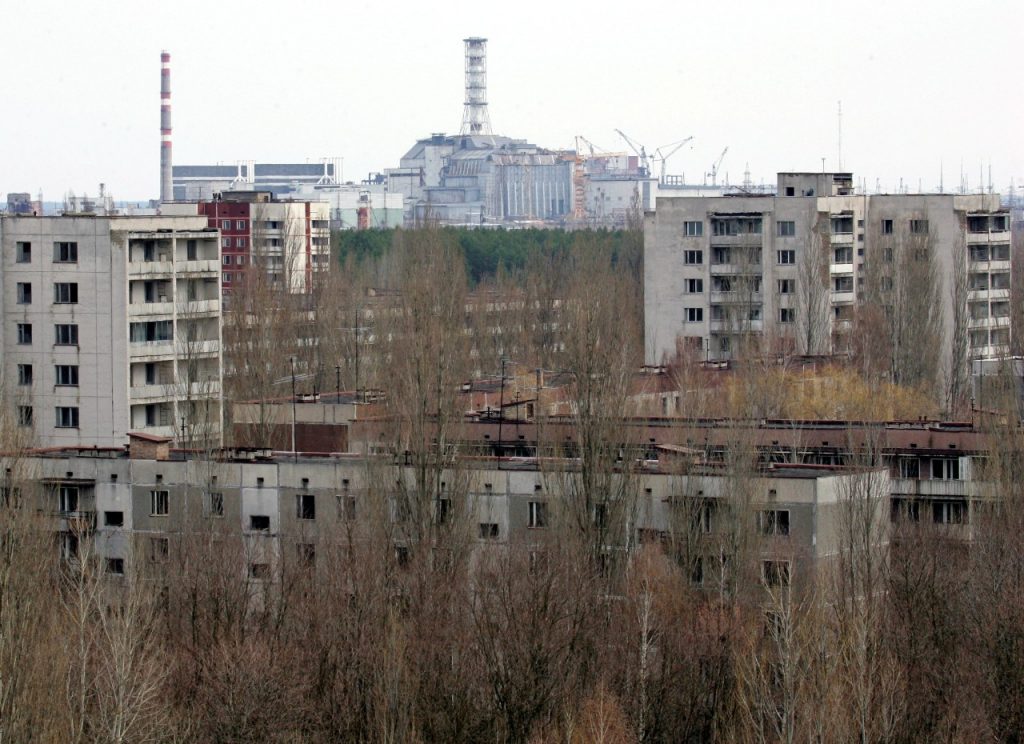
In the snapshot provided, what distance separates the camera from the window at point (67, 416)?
23.1 metres

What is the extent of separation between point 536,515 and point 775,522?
6.63 feet

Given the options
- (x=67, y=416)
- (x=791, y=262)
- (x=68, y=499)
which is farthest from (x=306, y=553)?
(x=791, y=262)

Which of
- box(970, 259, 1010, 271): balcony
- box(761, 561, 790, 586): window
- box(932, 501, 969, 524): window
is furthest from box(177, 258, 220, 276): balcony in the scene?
box(970, 259, 1010, 271): balcony

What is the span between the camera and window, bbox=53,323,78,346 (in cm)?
2328

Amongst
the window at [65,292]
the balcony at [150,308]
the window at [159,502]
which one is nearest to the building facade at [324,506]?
the window at [159,502]

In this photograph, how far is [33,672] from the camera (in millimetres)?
14016

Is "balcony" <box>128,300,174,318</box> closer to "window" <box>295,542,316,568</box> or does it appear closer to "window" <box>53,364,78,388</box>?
"window" <box>53,364,78,388</box>

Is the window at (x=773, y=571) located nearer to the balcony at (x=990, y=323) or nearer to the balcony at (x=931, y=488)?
the balcony at (x=931, y=488)

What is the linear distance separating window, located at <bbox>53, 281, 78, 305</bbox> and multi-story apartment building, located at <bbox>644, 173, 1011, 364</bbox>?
36.8 feet

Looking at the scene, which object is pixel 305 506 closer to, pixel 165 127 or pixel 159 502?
pixel 159 502

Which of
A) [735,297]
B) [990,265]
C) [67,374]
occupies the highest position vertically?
[990,265]

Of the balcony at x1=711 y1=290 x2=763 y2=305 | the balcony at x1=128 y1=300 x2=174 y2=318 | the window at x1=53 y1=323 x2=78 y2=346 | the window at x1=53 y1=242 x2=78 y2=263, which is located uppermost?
the window at x1=53 y1=242 x2=78 y2=263

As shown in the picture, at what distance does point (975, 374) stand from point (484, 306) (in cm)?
Result: 1049

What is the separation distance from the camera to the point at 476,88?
123125 mm
